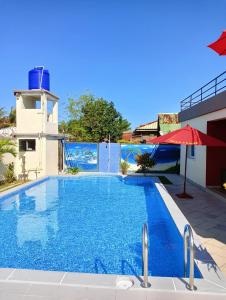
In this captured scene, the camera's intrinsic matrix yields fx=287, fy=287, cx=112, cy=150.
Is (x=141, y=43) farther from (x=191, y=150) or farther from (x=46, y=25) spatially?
(x=191, y=150)

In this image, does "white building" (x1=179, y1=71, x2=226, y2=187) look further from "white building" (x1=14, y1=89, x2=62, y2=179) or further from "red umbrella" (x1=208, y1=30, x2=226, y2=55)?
"white building" (x1=14, y1=89, x2=62, y2=179)

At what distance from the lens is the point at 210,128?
13680mm

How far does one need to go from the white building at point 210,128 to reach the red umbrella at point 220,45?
20.3ft

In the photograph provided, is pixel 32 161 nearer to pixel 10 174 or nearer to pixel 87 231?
pixel 10 174

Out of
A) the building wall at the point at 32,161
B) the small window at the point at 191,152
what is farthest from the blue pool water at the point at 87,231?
the small window at the point at 191,152

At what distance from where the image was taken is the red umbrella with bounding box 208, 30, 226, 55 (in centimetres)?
459

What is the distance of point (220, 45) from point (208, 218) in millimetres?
5541

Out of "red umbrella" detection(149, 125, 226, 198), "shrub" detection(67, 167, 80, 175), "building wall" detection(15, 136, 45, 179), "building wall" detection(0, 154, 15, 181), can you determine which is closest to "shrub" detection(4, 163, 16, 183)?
"building wall" detection(0, 154, 15, 181)

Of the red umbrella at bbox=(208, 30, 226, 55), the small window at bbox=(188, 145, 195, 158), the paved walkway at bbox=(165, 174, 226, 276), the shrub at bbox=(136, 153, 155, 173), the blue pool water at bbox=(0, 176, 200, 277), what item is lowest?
the blue pool water at bbox=(0, 176, 200, 277)

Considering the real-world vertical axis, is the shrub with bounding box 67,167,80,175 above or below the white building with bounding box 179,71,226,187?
below

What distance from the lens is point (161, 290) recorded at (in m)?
4.27

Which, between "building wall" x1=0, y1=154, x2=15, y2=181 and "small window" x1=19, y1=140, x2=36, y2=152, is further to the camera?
"small window" x1=19, y1=140, x2=36, y2=152

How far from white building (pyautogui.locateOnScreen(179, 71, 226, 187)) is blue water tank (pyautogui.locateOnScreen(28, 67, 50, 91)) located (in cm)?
923

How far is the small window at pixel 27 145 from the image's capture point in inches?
719
